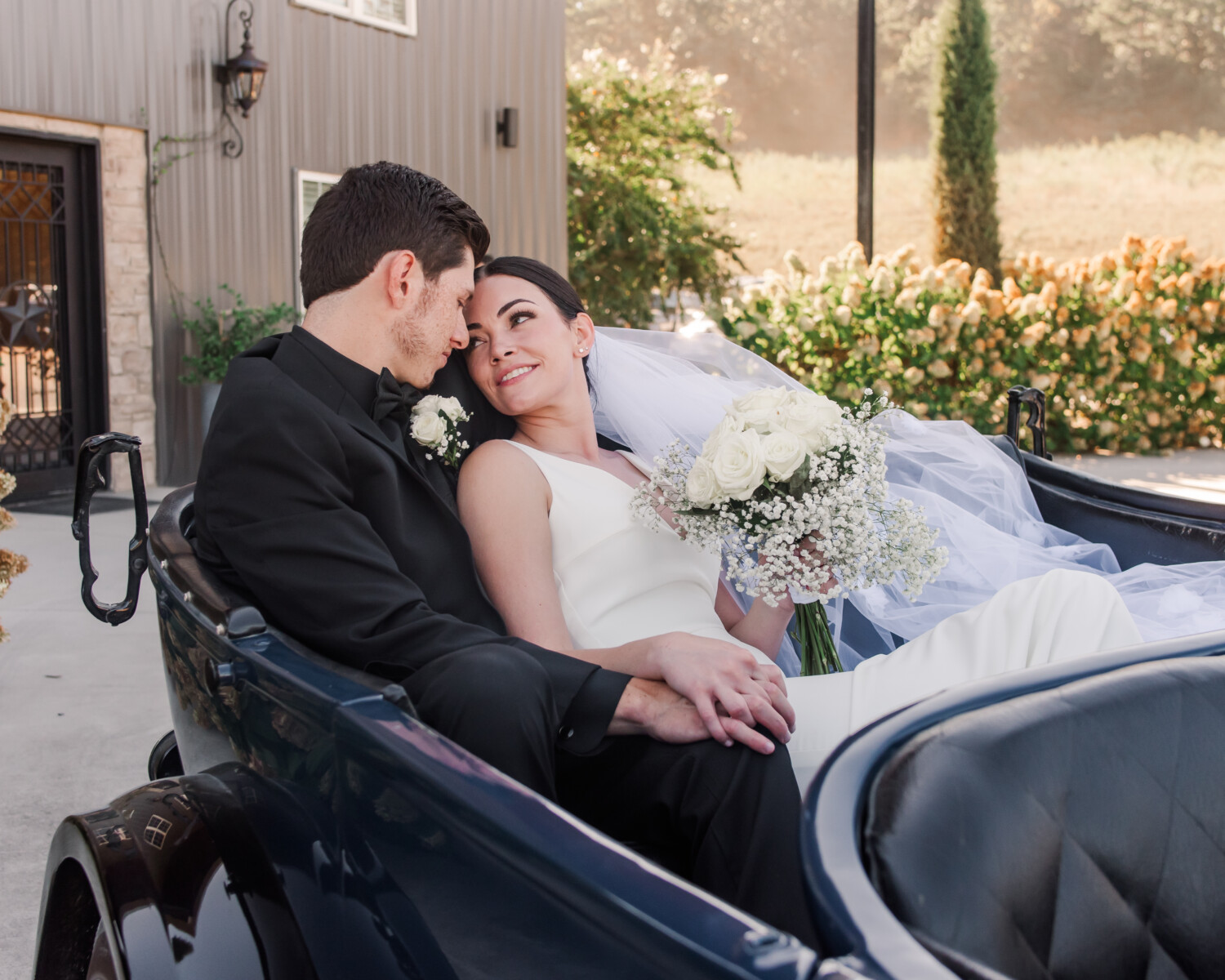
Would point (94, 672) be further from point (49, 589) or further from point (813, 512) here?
point (813, 512)

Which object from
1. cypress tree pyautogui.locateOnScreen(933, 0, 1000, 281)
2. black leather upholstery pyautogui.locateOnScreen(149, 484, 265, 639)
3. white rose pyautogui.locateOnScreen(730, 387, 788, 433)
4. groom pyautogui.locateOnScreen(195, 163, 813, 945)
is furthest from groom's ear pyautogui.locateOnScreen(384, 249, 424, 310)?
cypress tree pyautogui.locateOnScreen(933, 0, 1000, 281)

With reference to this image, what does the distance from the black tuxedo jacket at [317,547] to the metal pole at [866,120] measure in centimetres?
1114

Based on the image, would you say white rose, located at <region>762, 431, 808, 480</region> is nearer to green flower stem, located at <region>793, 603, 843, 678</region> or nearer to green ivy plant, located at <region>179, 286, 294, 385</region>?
green flower stem, located at <region>793, 603, 843, 678</region>

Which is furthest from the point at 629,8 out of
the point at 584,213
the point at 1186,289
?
the point at 1186,289

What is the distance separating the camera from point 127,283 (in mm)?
8125

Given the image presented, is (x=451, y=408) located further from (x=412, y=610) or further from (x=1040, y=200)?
(x=1040, y=200)

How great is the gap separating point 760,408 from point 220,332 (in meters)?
7.27

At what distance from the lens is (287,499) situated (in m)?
1.68

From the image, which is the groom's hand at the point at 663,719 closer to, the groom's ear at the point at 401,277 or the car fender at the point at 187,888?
the car fender at the point at 187,888

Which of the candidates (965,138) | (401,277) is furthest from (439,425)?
(965,138)

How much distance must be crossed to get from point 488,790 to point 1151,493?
85.1 inches

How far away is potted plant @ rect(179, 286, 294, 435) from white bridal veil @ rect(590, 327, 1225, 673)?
235 inches

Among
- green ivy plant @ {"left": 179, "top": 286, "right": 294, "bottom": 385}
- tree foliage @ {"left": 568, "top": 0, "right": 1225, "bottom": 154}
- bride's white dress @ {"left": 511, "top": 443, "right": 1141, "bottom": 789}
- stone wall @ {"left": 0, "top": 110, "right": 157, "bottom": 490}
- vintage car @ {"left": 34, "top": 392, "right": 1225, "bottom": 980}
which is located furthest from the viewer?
tree foliage @ {"left": 568, "top": 0, "right": 1225, "bottom": 154}

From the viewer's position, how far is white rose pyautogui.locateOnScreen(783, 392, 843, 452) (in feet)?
6.71
